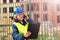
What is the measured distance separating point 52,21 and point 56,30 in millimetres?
478

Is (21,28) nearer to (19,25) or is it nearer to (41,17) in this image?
(19,25)

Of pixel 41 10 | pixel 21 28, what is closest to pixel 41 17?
pixel 41 10

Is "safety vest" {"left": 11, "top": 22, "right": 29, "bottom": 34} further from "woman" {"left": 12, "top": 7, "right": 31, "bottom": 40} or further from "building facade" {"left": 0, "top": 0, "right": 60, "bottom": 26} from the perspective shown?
"building facade" {"left": 0, "top": 0, "right": 60, "bottom": 26}

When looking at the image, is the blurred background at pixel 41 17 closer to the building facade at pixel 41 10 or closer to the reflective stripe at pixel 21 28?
the building facade at pixel 41 10

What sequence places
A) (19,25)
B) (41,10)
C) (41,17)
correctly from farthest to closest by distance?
(41,10)
(41,17)
(19,25)

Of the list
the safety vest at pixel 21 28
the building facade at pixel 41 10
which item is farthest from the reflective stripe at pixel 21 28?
the building facade at pixel 41 10

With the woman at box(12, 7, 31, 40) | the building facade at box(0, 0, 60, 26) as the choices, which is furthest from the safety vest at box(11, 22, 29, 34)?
the building facade at box(0, 0, 60, 26)

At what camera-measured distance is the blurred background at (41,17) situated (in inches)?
371

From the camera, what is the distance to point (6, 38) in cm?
990

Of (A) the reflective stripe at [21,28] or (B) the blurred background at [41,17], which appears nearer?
(A) the reflective stripe at [21,28]

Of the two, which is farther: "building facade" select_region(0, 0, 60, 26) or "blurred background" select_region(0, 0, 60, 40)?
"building facade" select_region(0, 0, 60, 26)

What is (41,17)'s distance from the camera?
31.8 ft

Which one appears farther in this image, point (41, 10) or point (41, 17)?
point (41, 10)

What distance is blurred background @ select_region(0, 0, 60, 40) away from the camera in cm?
942
